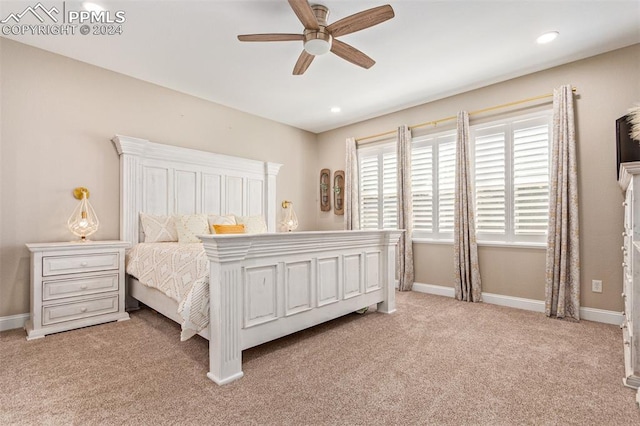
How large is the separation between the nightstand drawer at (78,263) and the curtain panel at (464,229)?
387 cm

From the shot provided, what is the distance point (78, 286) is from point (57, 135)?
1.54 metres

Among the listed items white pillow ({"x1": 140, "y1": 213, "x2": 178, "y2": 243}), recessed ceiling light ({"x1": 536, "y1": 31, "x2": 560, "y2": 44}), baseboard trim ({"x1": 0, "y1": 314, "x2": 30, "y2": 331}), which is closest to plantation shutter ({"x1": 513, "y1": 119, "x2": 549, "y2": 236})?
recessed ceiling light ({"x1": 536, "y1": 31, "x2": 560, "y2": 44})

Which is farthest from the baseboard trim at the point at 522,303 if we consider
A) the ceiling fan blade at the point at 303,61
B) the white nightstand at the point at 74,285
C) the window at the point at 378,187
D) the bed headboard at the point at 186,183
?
the white nightstand at the point at 74,285

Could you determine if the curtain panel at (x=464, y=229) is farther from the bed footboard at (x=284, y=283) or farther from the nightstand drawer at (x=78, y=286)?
the nightstand drawer at (x=78, y=286)

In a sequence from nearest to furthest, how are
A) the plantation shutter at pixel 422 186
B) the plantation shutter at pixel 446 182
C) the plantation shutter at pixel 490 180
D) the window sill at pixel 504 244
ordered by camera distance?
1. the window sill at pixel 504 244
2. the plantation shutter at pixel 490 180
3. the plantation shutter at pixel 446 182
4. the plantation shutter at pixel 422 186

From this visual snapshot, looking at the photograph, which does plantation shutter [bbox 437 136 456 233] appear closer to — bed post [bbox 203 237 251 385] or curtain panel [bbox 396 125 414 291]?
curtain panel [bbox 396 125 414 291]

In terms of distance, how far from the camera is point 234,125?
4.77m

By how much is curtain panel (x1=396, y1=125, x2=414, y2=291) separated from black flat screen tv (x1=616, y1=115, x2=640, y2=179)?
88.3 inches

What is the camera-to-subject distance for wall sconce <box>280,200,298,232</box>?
5305 mm

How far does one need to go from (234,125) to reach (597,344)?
15.7ft

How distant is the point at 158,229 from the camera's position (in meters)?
3.69

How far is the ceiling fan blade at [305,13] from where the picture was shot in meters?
2.01

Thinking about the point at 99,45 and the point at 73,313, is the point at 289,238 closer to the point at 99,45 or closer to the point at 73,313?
the point at 73,313

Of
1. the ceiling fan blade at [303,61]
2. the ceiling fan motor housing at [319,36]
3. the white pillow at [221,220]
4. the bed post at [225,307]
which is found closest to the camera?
the bed post at [225,307]
